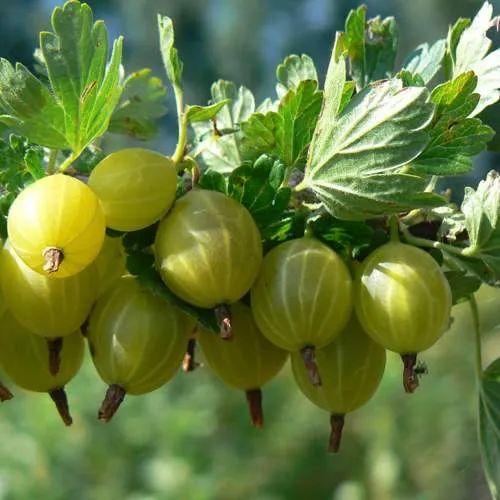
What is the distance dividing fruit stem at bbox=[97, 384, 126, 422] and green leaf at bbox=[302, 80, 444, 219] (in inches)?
6.4

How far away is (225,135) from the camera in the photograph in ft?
1.96

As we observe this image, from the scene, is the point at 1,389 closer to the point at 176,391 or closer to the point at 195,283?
the point at 195,283

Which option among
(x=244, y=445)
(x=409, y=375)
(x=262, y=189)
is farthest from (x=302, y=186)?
(x=244, y=445)

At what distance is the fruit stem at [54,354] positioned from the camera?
1.61ft

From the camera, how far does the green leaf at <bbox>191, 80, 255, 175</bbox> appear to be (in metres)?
0.59

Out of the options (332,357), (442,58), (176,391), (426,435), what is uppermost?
(442,58)

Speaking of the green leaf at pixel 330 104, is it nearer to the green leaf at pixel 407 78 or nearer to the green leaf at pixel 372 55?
the green leaf at pixel 407 78

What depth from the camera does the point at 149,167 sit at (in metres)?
0.47

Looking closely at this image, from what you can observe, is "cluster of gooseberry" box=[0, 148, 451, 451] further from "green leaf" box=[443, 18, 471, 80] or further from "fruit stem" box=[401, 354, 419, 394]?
"green leaf" box=[443, 18, 471, 80]

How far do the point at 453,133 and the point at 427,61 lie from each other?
12 centimetres

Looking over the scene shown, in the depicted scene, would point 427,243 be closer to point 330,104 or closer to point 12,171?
point 330,104

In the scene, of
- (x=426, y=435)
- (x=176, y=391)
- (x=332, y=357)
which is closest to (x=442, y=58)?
(x=332, y=357)

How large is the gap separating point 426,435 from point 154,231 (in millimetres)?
2171

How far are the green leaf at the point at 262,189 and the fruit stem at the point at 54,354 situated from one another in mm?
138
